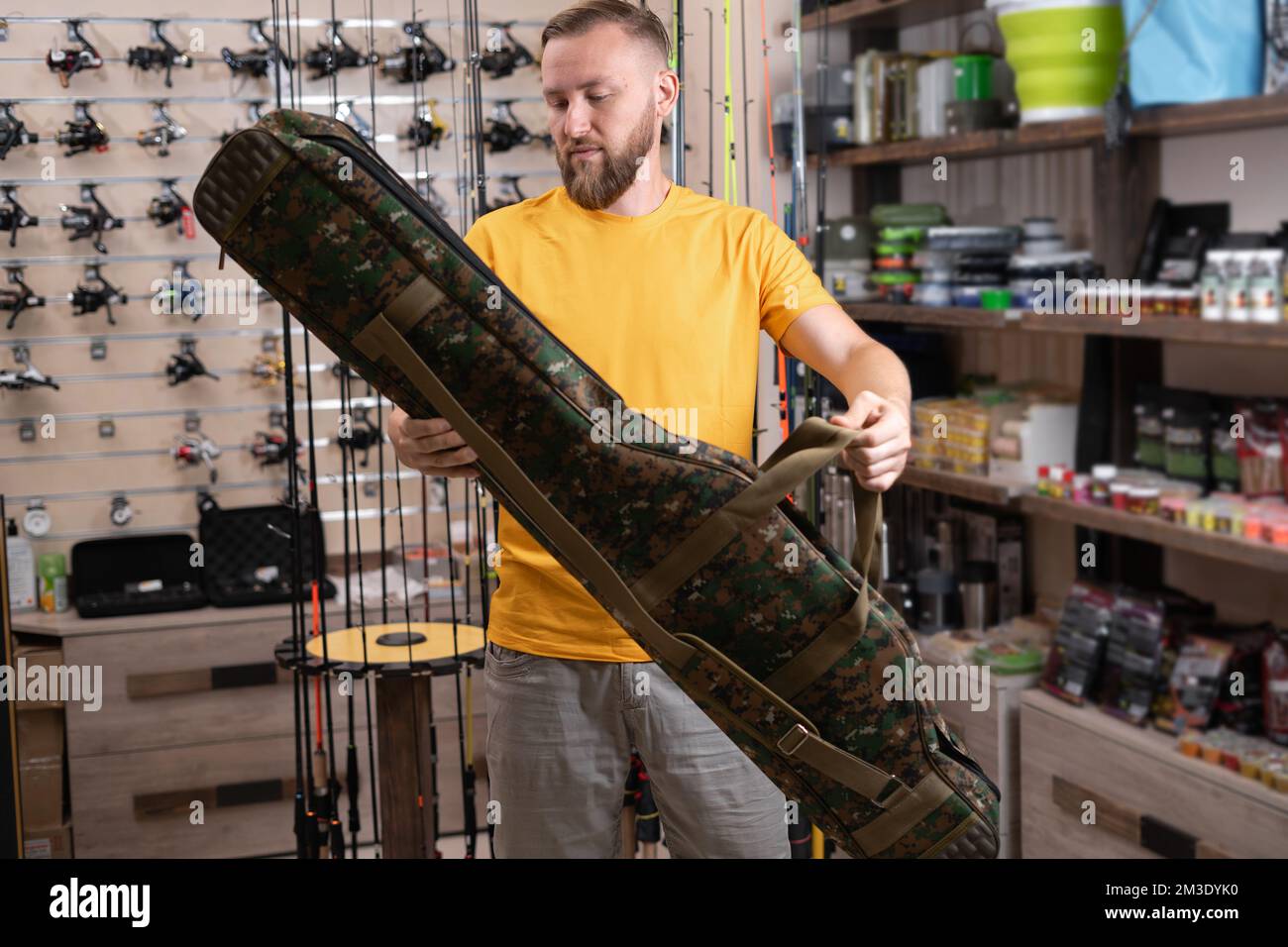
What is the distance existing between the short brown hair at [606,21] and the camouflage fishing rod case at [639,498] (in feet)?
1.67

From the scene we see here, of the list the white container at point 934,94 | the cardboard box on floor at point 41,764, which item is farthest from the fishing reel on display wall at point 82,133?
the white container at point 934,94

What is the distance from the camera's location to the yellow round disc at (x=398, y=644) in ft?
9.00

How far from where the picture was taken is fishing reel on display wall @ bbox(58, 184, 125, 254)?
4195 mm

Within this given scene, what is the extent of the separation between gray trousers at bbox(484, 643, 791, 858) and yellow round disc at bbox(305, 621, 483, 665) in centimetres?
82

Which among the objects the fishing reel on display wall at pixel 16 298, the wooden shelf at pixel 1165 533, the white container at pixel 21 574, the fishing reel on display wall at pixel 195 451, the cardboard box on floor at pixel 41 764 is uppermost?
the fishing reel on display wall at pixel 16 298

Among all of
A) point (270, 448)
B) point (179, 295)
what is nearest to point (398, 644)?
point (270, 448)

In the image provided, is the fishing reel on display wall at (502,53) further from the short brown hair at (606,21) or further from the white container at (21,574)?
the short brown hair at (606,21)

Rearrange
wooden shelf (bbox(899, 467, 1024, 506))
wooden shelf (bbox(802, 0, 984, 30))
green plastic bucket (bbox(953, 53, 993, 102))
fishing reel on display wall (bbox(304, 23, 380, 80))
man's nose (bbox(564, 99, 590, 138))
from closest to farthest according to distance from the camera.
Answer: man's nose (bbox(564, 99, 590, 138))
wooden shelf (bbox(899, 467, 1024, 506))
green plastic bucket (bbox(953, 53, 993, 102))
wooden shelf (bbox(802, 0, 984, 30))
fishing reel on display wall (bbox(304, 23, 380, 80))

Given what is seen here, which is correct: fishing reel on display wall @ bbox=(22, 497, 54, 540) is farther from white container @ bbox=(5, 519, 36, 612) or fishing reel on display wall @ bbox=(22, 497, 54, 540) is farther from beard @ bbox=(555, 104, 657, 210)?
beard @ bbox=(555, 104, 657, 210)

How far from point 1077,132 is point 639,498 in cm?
198

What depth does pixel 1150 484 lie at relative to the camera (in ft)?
10.2

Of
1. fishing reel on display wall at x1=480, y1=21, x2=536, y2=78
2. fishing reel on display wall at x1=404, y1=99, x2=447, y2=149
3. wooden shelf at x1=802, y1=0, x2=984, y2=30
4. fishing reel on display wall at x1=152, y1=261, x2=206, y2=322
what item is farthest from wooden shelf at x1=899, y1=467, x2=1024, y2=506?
fishing reel on display wall at x1=152, y1=261, x2=206, y2=322

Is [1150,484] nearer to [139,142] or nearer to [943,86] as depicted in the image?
[943,86]

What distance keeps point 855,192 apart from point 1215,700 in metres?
2.03
